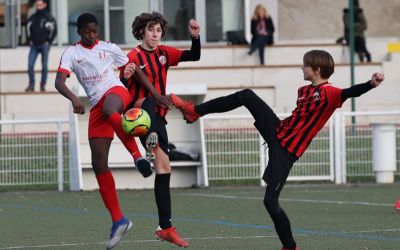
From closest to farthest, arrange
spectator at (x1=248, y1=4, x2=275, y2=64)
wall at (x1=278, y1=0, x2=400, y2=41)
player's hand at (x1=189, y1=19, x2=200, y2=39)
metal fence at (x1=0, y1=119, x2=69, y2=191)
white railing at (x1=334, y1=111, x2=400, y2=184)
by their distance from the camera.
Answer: player's hand at (x1=189, y1=19, x2=200, y2=39), metal fence at (x1=0, y1=119, x2=69, y2=191), white railing at (x1=334, y1=111, x2=400, y2=184), spectator at (x1=248, y1=4, x2=275, y2=64), wall at (x1=278, y1=0, x2=400, y2=41)

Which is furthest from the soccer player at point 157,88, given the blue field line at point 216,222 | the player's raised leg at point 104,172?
the blue field line at point 216,222

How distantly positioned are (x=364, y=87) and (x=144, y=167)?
2.03 meters

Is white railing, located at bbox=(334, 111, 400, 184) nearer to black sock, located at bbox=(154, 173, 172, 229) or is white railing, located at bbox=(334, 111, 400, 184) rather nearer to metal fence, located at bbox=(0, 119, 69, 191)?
metal fence, located at bbox=(0, 119, 69, 191)

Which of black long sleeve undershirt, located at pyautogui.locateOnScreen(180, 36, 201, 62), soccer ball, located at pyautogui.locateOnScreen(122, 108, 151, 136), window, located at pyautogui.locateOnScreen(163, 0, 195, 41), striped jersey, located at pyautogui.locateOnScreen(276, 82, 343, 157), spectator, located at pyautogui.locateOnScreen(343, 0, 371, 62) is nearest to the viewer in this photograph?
striped jersey, located at pyautogui.locateOnScreen(276, 82, 343, 157)

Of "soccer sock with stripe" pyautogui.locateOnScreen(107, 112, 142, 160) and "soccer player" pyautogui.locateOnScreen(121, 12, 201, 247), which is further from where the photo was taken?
"soccer player" pyautogui.locateOnScreen(121, 12, 201, 247)

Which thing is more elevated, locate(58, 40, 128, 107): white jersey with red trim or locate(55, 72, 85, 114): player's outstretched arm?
locate(58, 40, 128, 107): white jersey with red trim

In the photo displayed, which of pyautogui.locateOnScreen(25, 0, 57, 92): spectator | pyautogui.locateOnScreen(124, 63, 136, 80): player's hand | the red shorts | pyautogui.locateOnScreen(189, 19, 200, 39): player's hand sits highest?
pyautogui.locateOnScreen(25, 0, 57, 92): spectator

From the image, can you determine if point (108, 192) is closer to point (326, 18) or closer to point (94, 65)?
point (94, 65)

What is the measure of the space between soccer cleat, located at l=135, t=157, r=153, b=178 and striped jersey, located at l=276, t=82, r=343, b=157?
1145 millimetres

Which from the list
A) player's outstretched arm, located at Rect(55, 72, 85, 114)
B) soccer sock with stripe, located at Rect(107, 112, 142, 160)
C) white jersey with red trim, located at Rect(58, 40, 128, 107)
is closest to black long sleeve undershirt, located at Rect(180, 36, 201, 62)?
white jersey with red trim, located at Rect(58, 40, 128, 107)

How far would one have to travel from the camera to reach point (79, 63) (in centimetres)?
1191

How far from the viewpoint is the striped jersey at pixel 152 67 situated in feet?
39.4

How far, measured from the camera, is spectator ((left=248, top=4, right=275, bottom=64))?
30.3 meters

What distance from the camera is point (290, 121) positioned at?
36.6 feet
